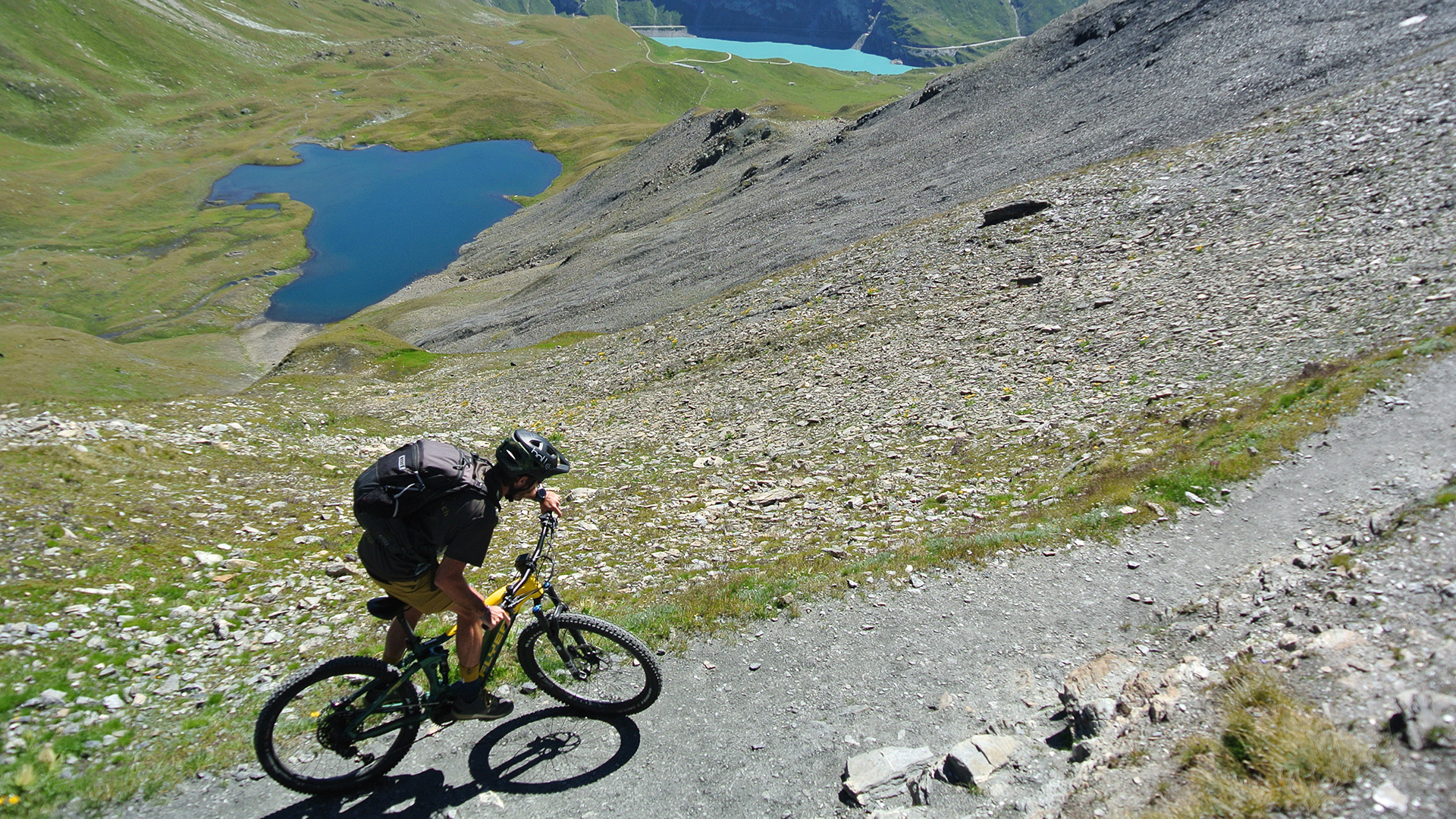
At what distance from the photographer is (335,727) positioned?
24.2 ft

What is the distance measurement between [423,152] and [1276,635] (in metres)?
189

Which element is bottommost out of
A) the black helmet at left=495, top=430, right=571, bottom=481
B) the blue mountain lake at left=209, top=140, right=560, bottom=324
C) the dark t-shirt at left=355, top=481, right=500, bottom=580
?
the dark t-shirt at left=355, top=481, right=500, bottom=580

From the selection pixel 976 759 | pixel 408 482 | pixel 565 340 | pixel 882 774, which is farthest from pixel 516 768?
pixel 565 340

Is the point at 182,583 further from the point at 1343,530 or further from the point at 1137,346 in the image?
the point at 1137,346

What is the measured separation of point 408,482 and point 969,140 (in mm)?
54814

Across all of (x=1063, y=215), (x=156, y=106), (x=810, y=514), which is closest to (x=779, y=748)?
(x=810, y=514)

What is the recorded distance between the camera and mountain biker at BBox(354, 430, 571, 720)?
6785mm

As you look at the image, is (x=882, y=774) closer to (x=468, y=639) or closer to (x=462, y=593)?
(x=468, y=639)

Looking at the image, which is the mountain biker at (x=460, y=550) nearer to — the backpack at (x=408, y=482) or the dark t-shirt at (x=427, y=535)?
the dark t-shirt at (x=427, y=535)

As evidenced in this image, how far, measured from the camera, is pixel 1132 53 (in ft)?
167

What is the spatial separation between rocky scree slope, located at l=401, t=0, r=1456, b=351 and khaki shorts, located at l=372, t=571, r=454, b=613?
3722 cm

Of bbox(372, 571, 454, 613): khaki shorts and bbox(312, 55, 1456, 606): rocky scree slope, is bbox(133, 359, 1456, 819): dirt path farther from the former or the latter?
bbox(312, 55, 1456, 606): rocky scree slope

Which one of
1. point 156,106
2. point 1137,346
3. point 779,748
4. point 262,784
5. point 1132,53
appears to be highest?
point 156,106

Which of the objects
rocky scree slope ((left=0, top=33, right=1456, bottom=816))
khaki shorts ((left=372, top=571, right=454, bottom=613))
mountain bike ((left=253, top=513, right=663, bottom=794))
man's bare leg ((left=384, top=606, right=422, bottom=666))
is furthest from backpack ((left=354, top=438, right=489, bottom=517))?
rocky scree slope ((left=0, top=33, right=1456, bottom=816))
